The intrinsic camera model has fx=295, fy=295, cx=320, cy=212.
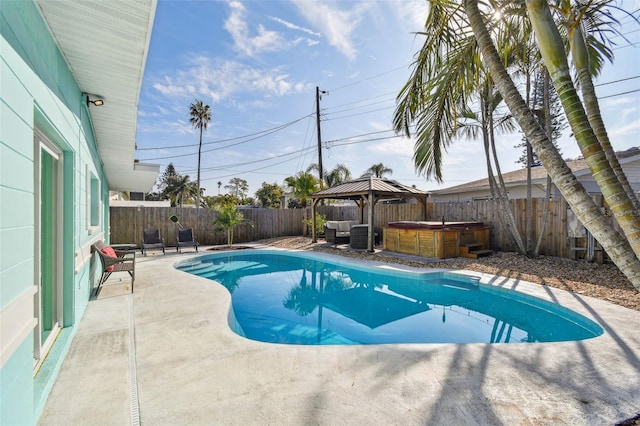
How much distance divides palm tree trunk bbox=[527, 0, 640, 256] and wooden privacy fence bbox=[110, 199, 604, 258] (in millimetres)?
7993

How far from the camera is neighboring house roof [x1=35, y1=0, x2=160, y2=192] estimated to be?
2.31 m

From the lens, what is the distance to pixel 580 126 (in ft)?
5.82

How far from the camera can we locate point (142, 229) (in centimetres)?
1242

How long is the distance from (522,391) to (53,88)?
16.0 ft

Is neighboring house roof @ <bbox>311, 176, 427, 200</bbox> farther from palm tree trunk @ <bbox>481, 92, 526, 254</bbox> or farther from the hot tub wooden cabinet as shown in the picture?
palm tree trunk @ <bbox>481, 92, 526, 254</bbox>

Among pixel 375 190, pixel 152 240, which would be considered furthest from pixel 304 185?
pixel 152 240

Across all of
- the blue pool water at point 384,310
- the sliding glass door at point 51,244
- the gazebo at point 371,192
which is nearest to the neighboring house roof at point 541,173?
the gazebo at point 371,192

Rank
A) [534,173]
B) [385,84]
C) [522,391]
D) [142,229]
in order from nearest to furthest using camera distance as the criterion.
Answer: [522,391] < [142,229] < [534,173] < [385,84]

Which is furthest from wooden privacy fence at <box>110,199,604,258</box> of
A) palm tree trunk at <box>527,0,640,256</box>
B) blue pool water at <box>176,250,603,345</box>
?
palm tree trunk at <box>527,0,640,256</box>

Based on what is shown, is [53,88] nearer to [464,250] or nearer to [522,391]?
[522,391]

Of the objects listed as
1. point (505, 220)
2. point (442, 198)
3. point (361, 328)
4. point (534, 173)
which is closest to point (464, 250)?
point (505, 220)

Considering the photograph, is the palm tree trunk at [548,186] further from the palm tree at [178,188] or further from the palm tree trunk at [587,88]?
the palm tree at [178,188]

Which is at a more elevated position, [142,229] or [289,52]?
[289,52]

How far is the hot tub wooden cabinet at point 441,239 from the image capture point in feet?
30.1
